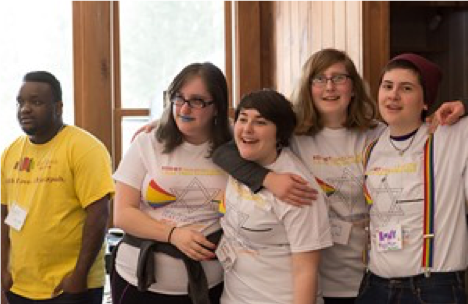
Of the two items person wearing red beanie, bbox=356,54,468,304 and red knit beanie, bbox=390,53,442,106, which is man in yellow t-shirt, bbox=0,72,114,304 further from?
red knit beanie, bbox=390,53,442,106

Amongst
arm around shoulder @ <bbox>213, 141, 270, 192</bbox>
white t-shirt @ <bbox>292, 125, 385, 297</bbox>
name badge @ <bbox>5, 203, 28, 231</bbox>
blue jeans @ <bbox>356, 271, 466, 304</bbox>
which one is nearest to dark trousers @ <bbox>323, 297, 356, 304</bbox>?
white t-shirt @ <bbox>292, 125, 385, 297</bbox>

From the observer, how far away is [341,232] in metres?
1.99

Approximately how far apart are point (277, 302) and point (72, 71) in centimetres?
275

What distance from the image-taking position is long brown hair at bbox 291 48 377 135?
208cm

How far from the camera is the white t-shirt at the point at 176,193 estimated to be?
2043 mm

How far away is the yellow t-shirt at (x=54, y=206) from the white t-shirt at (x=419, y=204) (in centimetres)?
106

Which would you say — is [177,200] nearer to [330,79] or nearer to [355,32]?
[330,79]

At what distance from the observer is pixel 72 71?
160 inches

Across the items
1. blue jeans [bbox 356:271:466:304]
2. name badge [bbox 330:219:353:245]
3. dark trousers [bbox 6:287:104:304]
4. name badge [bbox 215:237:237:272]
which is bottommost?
dark trousers [bbox 6:287:104:304]

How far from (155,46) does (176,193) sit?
2.42m

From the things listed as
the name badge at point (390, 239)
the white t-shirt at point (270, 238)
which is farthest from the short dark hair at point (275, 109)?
the name badge at point (390, 239)

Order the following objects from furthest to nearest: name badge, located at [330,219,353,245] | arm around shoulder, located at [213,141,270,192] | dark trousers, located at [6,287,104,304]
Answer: dark trousers, located at [6,287,104,304] < name badge, located at [330,219,353,245] < arm around shoulder, located at [213,141,270,192]

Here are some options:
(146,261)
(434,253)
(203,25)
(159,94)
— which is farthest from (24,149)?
(203,25)

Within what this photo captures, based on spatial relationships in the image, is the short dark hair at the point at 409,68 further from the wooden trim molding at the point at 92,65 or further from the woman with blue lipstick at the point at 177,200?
the wooden trim molding at the point at 92,65
